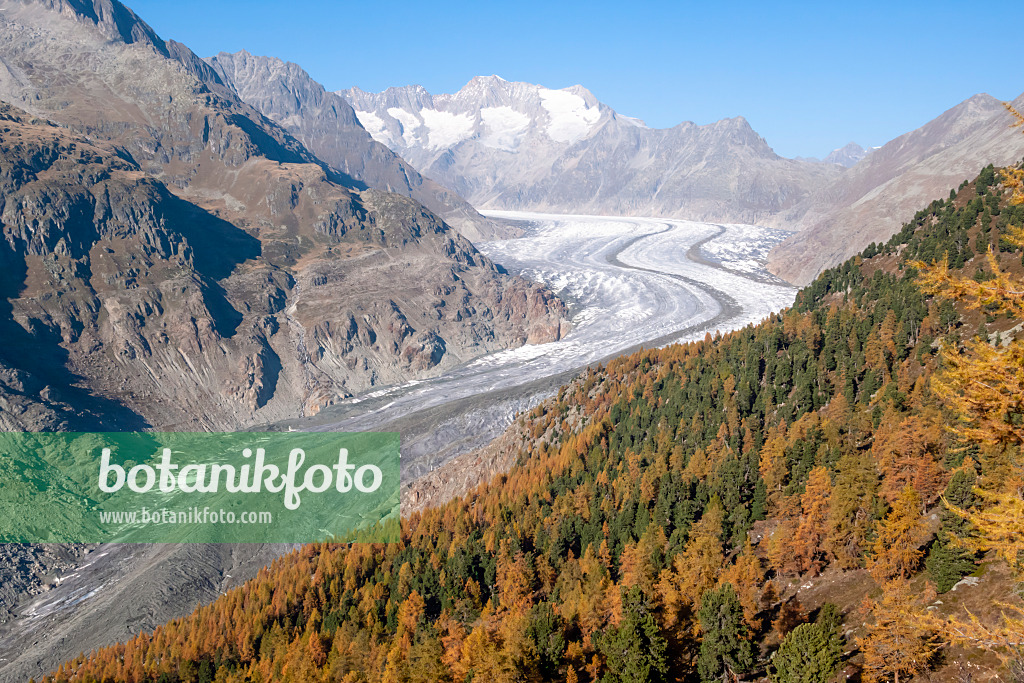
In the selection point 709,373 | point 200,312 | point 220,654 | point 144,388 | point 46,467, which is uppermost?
point 200,312

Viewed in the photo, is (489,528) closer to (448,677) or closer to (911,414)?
(448,677)

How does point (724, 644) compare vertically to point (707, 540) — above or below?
below

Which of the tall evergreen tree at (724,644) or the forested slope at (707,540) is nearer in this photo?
the tall evergreen tree at (724,644)

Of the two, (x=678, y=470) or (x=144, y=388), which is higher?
(x=144, y=388)

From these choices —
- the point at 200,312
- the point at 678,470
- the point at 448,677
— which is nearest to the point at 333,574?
the point at 448,677

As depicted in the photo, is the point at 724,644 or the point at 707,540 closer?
the point at 724,644

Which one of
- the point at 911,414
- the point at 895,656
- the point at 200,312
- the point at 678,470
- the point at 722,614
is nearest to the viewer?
the point at 895,656

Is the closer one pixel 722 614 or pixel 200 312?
pixel 722 614

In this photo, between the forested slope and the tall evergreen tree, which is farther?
the forested slope
